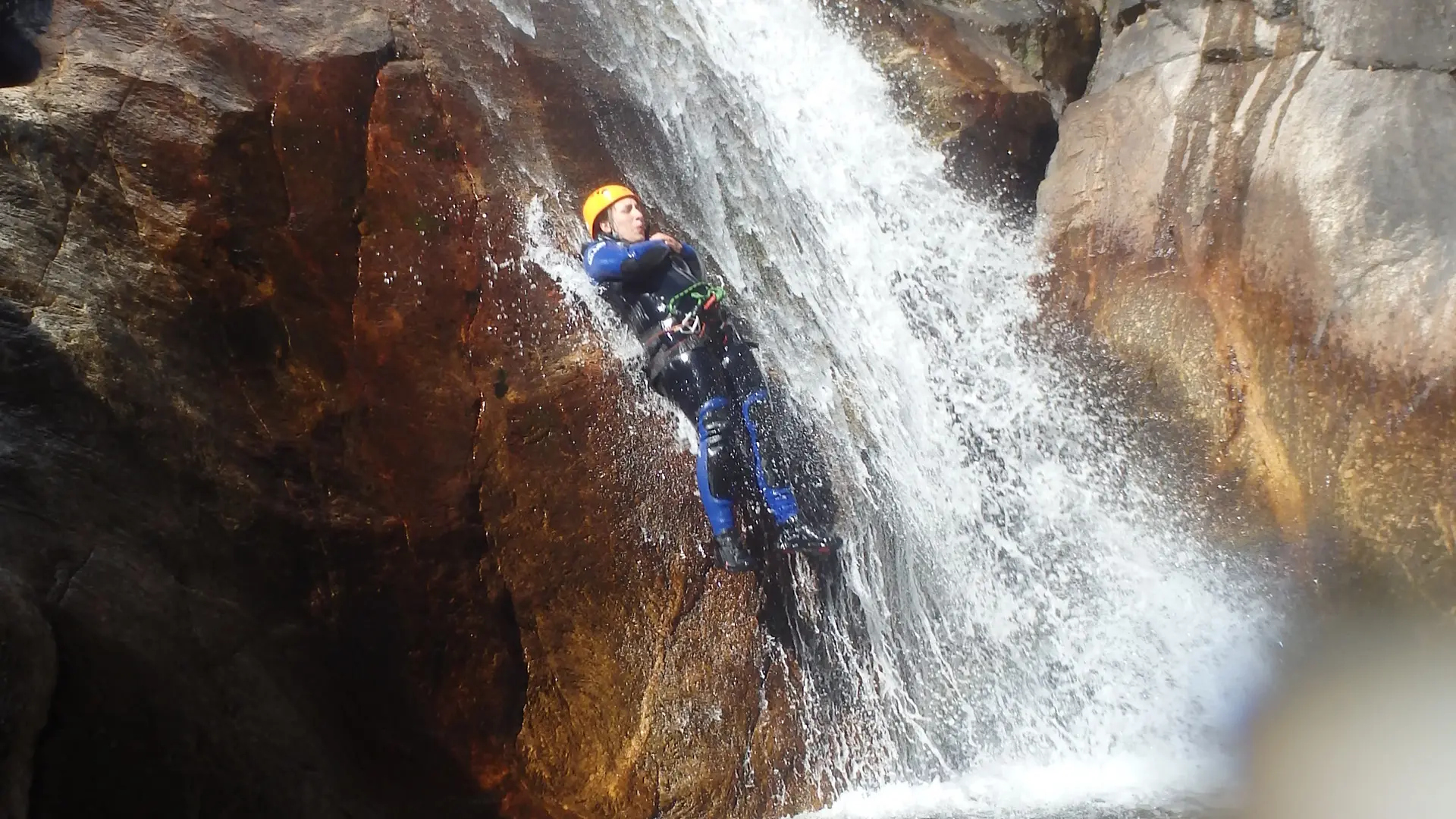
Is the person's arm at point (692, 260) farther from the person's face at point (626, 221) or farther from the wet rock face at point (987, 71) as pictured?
the wet rock face at point (987, 71)

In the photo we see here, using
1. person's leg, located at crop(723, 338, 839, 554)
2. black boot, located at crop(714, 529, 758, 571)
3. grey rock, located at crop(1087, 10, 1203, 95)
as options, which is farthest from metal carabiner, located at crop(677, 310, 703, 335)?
grey rock, located at crop(1087, 10, 1203, 95)

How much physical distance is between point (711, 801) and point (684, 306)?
233 centimetres

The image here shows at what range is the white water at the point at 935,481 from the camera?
16.1 feet

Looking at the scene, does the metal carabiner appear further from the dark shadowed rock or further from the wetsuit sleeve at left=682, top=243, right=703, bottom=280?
the dark shadowed rock

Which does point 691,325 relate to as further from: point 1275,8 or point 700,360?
point 1275,8

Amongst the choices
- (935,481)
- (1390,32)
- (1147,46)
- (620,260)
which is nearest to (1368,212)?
(1390,32)

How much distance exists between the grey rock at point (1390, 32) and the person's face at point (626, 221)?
13.9 ft

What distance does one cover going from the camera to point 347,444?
430 cm

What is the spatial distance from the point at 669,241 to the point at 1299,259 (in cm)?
363

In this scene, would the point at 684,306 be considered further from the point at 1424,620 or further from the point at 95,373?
the point at 1424,620

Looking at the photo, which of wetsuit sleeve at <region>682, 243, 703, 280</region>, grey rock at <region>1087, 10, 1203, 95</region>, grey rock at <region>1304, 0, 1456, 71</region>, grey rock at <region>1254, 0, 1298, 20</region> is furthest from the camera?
grey rock at <region>1087, 10, 1203, 95</region>

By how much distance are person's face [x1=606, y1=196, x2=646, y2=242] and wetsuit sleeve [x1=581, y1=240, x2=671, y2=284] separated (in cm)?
10

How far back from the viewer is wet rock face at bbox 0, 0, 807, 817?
355cm

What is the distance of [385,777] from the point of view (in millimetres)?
4113
